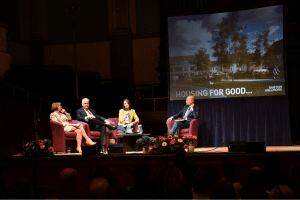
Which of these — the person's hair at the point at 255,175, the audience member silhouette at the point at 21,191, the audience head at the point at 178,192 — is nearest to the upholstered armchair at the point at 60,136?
the audience member silhouette at the point at 21,191

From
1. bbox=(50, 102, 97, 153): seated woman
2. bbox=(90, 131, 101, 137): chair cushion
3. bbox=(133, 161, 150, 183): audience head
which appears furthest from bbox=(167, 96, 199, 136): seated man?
bbox=(133, 161, 150, 183): audience head

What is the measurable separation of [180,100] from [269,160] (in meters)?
4.46

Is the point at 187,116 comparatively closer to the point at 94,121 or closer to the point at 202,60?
the point at 202,60

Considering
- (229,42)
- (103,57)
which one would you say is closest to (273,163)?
(229,42)

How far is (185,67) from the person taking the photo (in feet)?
22.8

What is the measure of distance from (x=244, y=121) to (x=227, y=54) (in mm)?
1481

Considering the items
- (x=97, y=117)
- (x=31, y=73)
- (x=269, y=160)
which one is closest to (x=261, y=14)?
(x=97, y=117)

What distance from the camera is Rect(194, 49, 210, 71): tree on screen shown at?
679cm

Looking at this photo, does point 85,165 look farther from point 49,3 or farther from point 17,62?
point 49,3

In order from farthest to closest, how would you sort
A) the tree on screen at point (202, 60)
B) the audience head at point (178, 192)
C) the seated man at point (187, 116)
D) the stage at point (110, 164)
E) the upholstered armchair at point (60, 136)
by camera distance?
1. the tree on screen at point (202, 60)
2. the seated man at point (187, 116)
3. the upholstered armchair at point (60, 136)
4. the stage at point (110, 164)
5. the audience head at point (178, 192)

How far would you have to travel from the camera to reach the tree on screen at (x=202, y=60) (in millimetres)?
6785

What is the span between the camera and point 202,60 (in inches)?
268

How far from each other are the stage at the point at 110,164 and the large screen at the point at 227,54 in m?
2.97

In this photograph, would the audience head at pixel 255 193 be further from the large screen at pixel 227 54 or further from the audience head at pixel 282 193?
the large screen at pixel 227 54
